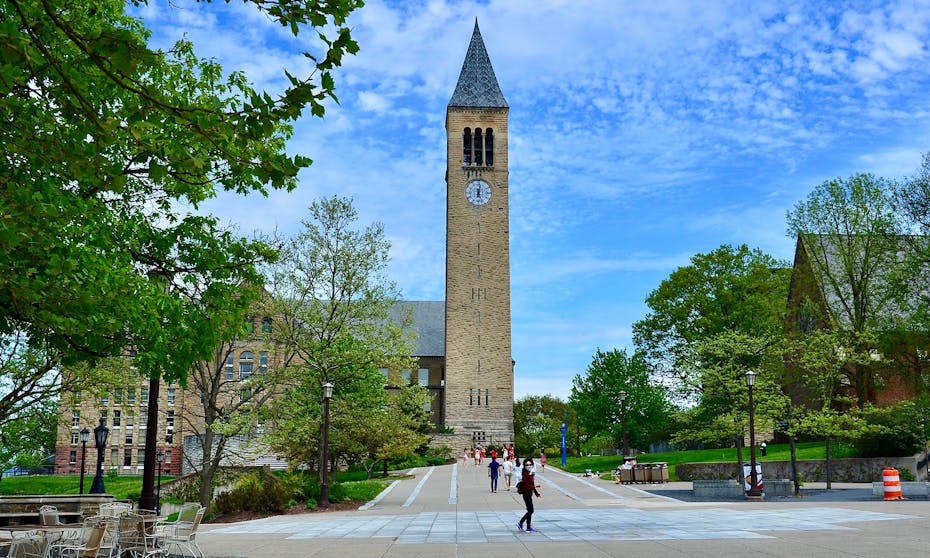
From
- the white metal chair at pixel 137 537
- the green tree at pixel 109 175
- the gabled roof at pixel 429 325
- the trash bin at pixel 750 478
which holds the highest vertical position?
the gabled roof at pixel 429 325

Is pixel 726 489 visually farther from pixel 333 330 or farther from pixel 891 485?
pixel 333 330

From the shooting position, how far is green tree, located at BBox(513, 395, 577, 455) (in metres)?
79.8

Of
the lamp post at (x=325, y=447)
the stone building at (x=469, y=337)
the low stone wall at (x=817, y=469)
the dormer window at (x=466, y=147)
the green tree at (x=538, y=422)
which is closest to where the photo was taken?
the lamp post at (x=325, y=447)

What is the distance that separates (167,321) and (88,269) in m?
2.65

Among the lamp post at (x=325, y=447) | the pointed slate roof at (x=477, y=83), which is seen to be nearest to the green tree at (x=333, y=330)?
the lamp post at (x=325, y=447)

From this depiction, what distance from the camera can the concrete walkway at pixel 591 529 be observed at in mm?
13836

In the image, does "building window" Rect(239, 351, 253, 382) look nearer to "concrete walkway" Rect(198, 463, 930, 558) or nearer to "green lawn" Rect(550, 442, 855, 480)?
"green lawn" Rect(550, 442, 855, 480)

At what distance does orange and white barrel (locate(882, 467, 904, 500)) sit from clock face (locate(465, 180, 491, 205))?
51142 mm

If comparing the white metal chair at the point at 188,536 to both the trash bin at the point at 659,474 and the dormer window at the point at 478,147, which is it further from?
the dormer window at the point at 478,147

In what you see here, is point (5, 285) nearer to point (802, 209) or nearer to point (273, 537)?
point (273, 537)

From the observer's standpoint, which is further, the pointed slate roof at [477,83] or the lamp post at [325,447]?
the pointed slate roof at [477,83]

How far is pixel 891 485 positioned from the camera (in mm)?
25391

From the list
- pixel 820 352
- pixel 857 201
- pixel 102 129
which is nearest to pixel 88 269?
pixel 102 129

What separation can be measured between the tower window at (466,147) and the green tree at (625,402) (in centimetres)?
2613
